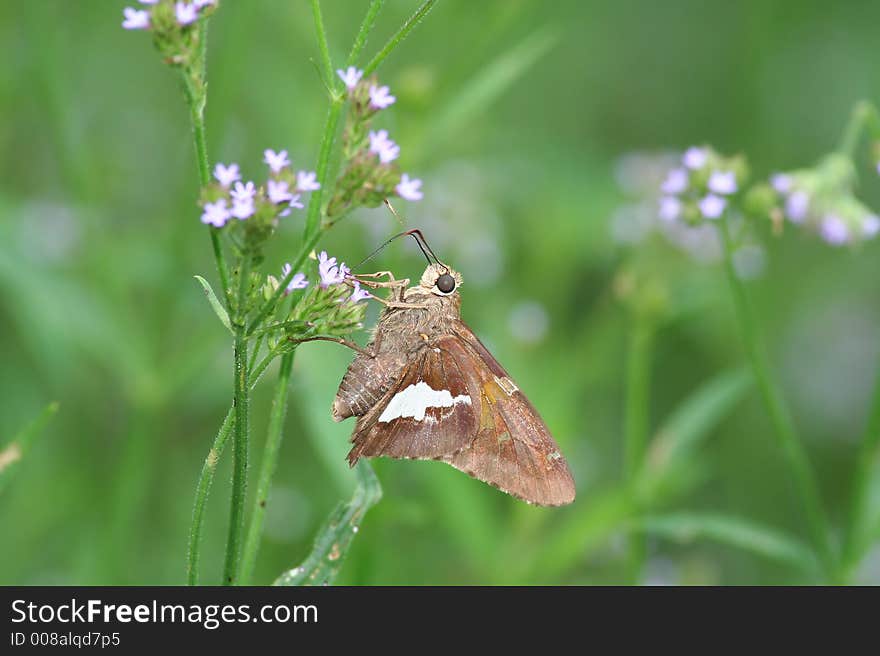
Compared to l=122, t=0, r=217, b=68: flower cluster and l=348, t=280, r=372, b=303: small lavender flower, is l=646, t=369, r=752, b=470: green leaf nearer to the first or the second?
l=348, t=280, r=372, b=303: small lavender flower

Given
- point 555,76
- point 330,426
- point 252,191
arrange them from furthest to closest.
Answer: point 555,76
point 330,426
point 252,191

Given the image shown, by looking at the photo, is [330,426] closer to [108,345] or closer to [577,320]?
[108,345]

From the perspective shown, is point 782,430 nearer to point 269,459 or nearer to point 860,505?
point 860,505

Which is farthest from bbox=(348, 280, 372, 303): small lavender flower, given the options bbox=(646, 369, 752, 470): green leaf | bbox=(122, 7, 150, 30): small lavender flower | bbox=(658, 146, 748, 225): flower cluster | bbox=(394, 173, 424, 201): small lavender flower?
bbox=(646, 369, 752, 470): green leaf

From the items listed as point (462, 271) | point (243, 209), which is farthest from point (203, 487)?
point (462, 271)

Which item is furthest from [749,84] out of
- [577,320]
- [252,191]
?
[252,191]
